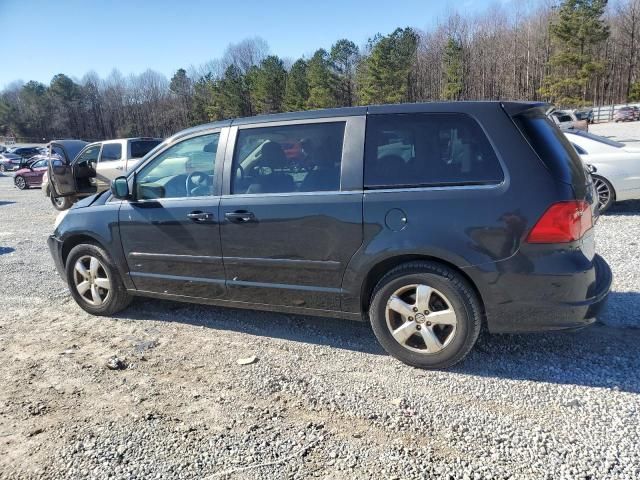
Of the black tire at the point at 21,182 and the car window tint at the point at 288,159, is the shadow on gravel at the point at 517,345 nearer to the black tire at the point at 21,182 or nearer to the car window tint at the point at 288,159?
the car window tint at the point at 288,159

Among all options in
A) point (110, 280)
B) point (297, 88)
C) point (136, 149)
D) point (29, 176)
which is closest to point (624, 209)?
point (110, 280)

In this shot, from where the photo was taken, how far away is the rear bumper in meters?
2.96

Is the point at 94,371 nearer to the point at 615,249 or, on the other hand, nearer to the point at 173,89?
the point at 615,249

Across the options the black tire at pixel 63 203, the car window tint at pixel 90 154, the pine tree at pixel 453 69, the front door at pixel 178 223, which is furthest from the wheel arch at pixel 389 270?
the pine tree at pixel 453 69

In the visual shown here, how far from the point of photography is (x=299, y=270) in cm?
360

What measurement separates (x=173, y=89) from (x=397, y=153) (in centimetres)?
9133

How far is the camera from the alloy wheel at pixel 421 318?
3.22 metres

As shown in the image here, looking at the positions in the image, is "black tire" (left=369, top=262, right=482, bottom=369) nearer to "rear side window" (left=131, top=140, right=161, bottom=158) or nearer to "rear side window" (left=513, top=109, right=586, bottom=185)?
"rear side window" (left=513, top=109, right=586, bottom=185)

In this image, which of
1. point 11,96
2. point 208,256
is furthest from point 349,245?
point 11,96

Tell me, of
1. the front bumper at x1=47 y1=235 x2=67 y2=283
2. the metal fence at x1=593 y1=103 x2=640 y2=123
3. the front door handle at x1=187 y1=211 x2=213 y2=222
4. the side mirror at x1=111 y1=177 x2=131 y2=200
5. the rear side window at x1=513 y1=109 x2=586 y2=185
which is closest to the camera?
the rear side window at x1=513 y1=109 x2=586 y2=185

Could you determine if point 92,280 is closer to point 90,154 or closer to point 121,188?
point 121,188

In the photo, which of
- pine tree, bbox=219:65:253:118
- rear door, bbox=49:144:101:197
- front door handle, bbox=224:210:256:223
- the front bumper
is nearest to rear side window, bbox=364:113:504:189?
front door handle, bbox=224:210:256:223

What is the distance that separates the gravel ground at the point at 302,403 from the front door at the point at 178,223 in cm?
49

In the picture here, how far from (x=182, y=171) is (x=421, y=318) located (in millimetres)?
2416
